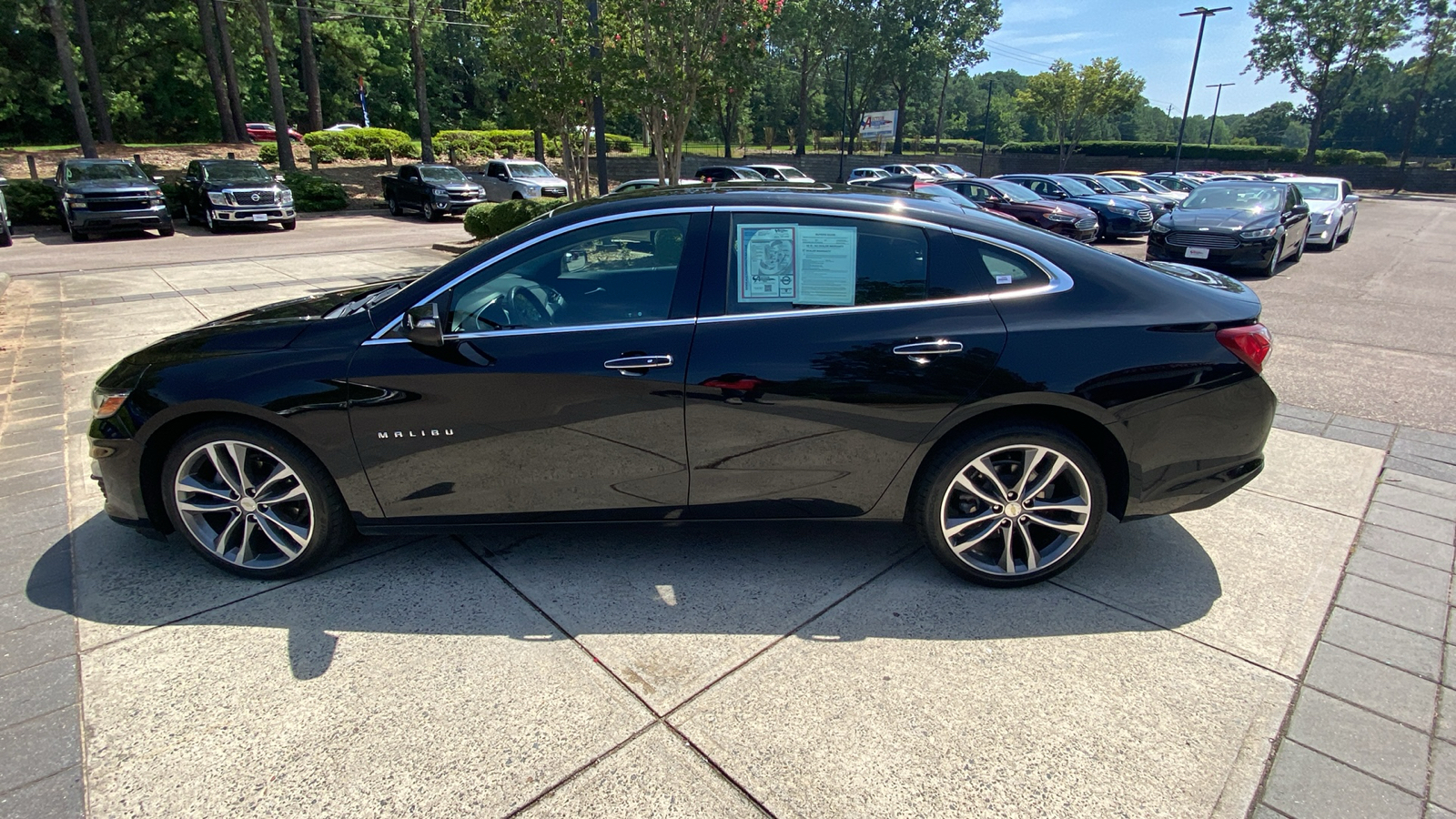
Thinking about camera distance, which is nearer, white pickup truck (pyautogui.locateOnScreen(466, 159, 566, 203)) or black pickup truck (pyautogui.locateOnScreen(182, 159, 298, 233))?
black pickup truck (pyautogui.locateOnScreen(182, 159, 298, 233))

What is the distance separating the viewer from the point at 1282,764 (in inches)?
91.0

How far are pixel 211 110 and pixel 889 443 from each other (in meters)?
53.2

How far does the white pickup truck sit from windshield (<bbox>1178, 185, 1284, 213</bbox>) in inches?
628

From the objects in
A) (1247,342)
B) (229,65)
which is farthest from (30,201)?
(1247,342)

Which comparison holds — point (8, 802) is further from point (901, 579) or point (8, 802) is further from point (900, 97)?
point (900, 97)

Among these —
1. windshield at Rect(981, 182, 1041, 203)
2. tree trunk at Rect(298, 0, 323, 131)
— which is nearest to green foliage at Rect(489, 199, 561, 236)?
windshield at Rect(981, 182, 1041, 203)

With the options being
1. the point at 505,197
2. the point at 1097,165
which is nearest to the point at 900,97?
the point at 1097,165

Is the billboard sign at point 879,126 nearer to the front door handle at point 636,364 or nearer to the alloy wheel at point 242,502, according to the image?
the front door handle at point 636,364

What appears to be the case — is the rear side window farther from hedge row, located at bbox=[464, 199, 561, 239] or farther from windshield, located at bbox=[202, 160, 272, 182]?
windshield, located at bbox=[202, 160, 272, 182]

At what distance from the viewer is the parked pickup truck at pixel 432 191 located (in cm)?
2192

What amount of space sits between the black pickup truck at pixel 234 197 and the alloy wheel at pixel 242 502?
18.6 metres

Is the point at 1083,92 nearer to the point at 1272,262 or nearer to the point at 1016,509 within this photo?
the point at 1272,262

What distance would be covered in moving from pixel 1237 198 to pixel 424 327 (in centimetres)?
1417

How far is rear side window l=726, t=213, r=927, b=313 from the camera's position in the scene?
3.06m
